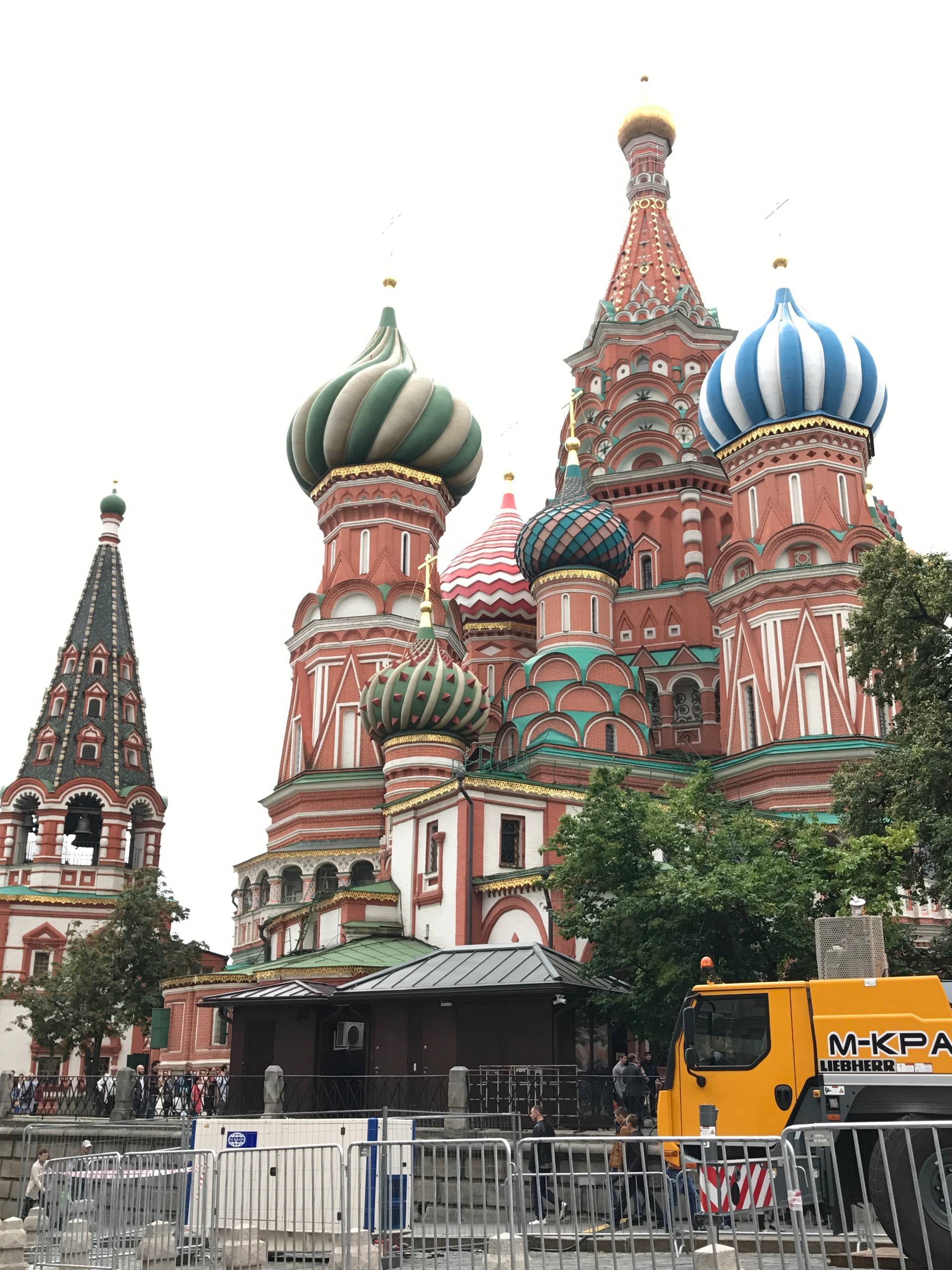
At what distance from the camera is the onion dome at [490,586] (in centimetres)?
4491

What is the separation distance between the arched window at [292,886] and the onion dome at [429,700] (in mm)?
5564

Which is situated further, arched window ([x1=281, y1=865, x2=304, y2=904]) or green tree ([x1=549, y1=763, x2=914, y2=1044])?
arched window ([x1=281, y1=865, x2=304, y2=904])

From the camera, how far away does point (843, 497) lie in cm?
3588

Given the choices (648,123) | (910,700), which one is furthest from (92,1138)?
(648,123)

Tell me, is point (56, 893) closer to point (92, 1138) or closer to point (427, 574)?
point (427, 574)

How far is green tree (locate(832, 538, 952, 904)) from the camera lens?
65.4 feet

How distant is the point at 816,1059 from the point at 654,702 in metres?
27.1

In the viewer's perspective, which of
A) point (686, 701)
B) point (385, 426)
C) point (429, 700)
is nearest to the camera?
point (429, 700)

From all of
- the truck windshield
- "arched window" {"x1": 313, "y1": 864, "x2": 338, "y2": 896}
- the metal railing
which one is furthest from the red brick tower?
the metal railing

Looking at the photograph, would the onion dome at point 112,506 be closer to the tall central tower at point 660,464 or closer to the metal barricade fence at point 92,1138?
the tall central tower at point 660,464

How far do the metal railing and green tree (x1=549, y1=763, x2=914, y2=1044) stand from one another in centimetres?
676

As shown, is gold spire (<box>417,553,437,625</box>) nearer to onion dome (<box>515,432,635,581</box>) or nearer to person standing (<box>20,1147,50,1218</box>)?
onion dome (<box>515,432,635,581</box>)

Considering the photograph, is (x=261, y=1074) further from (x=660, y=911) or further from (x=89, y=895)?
(x=89, y=895)

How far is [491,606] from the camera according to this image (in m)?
44.9
